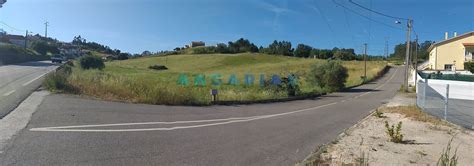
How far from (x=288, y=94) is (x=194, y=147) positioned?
21.6 m

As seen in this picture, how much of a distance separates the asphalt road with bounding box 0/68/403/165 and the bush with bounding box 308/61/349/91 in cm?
3181

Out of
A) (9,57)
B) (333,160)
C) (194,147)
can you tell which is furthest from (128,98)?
(9,57)

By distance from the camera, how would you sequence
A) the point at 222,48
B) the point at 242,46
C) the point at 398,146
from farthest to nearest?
the point at 242,46, the point at 222,48, the point at 398,146

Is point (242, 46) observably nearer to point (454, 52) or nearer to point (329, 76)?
point (454, 52)

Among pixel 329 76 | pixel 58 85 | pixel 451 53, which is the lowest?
pixel 58 85

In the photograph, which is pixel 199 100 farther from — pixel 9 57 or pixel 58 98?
pixel 9 57

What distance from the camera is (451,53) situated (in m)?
83.6

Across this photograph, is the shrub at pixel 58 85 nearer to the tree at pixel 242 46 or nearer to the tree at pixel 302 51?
the tree at pixel 242 46

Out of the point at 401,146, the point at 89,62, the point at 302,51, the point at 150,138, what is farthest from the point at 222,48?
the point at 150,138

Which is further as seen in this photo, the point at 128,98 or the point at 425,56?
the point at 425,56

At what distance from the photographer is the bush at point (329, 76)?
4578cm

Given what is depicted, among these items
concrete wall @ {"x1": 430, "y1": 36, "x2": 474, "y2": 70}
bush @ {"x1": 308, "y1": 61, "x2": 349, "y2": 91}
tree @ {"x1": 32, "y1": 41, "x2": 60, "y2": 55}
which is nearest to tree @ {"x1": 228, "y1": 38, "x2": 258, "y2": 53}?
tree @ {"x1": 32, "y1": 41, "x2": 60, "y2": 55}

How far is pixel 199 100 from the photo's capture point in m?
19.5

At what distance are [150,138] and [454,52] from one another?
87.3m
